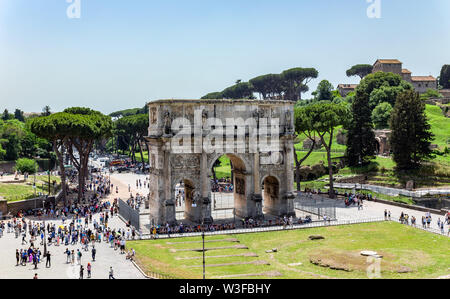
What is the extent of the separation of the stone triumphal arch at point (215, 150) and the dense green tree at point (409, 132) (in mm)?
25113

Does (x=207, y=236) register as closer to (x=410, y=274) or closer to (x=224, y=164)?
(x=410, y=274)

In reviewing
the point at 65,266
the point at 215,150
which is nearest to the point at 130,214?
the point at 215,150

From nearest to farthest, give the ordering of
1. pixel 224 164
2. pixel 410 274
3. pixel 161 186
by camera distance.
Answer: pixel 410 274 < pixel 161 186 < pixel 224 164

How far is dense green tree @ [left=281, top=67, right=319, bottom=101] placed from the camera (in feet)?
454

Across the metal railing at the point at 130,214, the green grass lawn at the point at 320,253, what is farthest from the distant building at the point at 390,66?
the metal railing at the point at 130,214

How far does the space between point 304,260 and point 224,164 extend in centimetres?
6266

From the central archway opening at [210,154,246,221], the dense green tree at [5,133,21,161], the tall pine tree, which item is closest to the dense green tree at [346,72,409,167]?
the tall pine tree

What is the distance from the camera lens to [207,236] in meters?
43.6

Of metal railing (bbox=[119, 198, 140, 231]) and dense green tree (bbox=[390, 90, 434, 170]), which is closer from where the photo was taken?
metal railing (bbox=[119, 198, 140, 231])

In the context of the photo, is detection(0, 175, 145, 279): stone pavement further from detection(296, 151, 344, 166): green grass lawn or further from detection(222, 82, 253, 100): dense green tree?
detection(222, 82, 253, 100): dense green tree

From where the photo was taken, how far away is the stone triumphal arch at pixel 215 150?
4653cm

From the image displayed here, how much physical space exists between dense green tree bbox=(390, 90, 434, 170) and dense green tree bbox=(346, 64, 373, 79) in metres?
91.9

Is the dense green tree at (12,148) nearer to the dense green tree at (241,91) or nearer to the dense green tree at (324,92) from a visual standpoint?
the dense green tree at (241,91)
